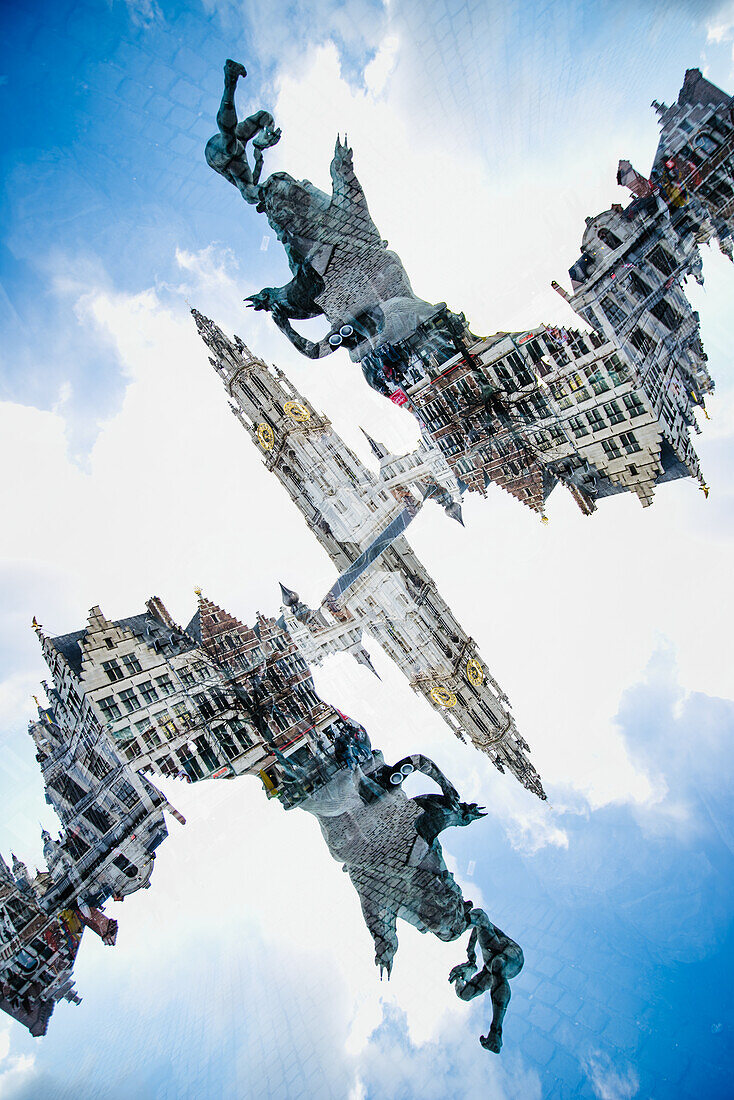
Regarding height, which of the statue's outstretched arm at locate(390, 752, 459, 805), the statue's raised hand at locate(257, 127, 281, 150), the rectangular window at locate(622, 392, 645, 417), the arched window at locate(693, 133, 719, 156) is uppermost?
the statue's raised hand at locate(257, 127, 281, 150)

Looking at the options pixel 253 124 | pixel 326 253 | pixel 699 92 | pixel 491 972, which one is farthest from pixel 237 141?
pixel 491 972

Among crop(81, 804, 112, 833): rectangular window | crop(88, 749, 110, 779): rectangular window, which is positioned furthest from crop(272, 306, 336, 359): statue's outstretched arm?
crop(81, 804, 112, 833): rectangular window

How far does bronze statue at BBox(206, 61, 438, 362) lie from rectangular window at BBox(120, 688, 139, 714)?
5769 millimetres

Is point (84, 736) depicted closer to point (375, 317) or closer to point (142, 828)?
point (142, 828)

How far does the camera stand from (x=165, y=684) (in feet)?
26.7

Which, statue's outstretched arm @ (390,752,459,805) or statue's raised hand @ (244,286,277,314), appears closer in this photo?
statue's raised hand @ (244,286,277,314)

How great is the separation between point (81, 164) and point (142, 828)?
9.17 m

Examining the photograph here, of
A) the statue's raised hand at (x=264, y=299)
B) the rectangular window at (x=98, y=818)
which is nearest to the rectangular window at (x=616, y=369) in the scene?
the statue's raised hand at (x=264, y=299)

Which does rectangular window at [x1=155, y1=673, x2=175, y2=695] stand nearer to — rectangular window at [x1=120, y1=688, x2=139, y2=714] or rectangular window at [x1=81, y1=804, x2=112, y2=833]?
rectangular window at [x1=120, y1=688, x2=139, y2=714]

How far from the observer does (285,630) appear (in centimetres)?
1003

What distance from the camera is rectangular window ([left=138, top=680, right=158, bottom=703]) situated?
311 inches

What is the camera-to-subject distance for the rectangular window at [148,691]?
7.91 metres

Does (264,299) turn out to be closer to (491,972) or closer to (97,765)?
(97,765)

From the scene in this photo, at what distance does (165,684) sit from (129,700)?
21.6 inches
